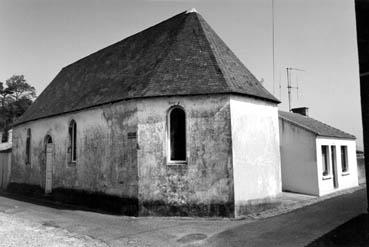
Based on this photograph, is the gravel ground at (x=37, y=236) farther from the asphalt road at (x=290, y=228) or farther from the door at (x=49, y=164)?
the door at (x=49, y=164)

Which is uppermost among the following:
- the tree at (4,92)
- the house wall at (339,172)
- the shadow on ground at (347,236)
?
the tree at (4,92)

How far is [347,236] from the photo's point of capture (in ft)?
29.1

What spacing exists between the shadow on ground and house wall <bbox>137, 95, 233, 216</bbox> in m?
4.03

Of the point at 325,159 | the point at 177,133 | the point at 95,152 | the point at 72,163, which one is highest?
the point at 177,133

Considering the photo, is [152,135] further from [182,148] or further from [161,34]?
[161,34]

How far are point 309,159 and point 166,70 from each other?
33.0ft

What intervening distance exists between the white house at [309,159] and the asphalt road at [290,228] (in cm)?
467

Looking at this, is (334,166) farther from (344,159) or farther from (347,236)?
(347,236)

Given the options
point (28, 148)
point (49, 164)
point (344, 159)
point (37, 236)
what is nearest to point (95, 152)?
point (49, 164)

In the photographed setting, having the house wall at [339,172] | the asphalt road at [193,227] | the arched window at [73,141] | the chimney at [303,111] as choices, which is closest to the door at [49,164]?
the arched window at [73,141]

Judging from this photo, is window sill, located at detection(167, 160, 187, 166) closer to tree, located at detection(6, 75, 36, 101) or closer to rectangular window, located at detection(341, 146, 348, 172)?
rectangular window, located at detection(341, 146, 348, 172)

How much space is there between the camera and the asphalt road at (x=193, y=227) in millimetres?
9664

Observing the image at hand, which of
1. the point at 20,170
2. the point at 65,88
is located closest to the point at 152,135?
the point at 65,88

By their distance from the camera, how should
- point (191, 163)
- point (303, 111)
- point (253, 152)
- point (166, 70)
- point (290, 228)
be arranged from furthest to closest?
point (303, 111), point (166, 70), point (253, 152), point (191, 163), point (290, 228)
